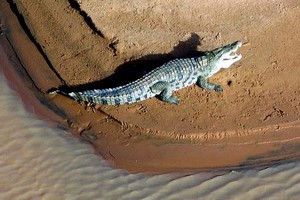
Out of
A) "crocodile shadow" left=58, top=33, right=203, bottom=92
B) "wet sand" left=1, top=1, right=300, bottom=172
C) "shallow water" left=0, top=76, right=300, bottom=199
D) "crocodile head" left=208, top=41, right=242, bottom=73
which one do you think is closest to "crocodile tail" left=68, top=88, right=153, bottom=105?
"wet sand" left=1, top=1, right=300, bottom=172

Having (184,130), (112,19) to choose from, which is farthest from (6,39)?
(184,130)

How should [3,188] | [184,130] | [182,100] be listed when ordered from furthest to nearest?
[182,100] < [184,130] < [3,188]

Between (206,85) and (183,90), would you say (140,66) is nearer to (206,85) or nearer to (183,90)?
(183,90)

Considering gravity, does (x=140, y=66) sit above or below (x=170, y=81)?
above

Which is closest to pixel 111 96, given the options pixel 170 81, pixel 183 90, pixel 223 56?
pixel 170 81

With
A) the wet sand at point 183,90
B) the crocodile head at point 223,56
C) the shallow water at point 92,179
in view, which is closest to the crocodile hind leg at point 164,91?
the wet sand at point 183,90

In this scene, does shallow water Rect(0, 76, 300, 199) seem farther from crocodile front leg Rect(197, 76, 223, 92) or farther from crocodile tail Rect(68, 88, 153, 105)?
crocodile front leg Rect(197, 76, 223, 92)

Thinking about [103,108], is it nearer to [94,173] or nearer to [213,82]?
[94,173]
